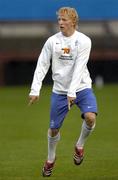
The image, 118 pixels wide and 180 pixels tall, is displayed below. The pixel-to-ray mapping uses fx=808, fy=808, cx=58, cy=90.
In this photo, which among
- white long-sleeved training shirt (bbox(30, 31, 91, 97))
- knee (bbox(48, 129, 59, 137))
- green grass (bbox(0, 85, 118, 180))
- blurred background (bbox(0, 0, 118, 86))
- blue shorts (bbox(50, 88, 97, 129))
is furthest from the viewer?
blurred background (bbox(0, 0, 118, 86))

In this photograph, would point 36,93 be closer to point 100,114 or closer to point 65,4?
point 100,114

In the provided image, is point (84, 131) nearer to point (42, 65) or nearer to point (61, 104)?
point (61, 104)

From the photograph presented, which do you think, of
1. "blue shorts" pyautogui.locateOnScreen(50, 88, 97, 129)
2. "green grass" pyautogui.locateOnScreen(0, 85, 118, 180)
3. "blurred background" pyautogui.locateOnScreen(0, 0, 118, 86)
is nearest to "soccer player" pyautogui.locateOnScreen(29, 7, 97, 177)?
"blue shorts" pyautogui.locateOnScreen(50, 88, 97, 129)

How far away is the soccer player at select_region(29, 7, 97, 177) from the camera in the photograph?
36.0 ft

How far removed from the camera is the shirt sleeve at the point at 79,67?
35.9 feet

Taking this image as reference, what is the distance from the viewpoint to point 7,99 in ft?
84.2

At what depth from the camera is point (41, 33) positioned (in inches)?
1144

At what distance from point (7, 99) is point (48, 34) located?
4.19 metres

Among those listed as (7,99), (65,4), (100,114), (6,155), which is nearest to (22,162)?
(6,155)

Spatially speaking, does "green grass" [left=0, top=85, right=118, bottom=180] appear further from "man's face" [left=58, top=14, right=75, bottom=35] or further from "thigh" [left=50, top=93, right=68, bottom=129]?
"man's face" [left=58, top=14, right=75, bottom=35]

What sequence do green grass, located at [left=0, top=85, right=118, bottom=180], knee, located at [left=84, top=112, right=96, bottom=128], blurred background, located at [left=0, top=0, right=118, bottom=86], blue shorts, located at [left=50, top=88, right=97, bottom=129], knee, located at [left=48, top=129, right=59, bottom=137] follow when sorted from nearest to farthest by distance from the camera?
knee, located at [left=84, top=112, right=96, bottom=128], blue shorts, located at [left=50, top=88, right=97, bottom=129], knee, located at [left=48, top=129, right=59, bottom=137], green grass, located at [left=0, top=85, right=118, bottom=180], blurred background, located at [left=0, top=0, right=118, bottom=86]

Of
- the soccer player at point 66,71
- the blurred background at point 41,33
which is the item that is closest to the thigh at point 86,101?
the soccer player at point 66,71

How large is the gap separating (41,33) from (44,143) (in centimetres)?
1378

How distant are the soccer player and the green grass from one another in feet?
2.59
